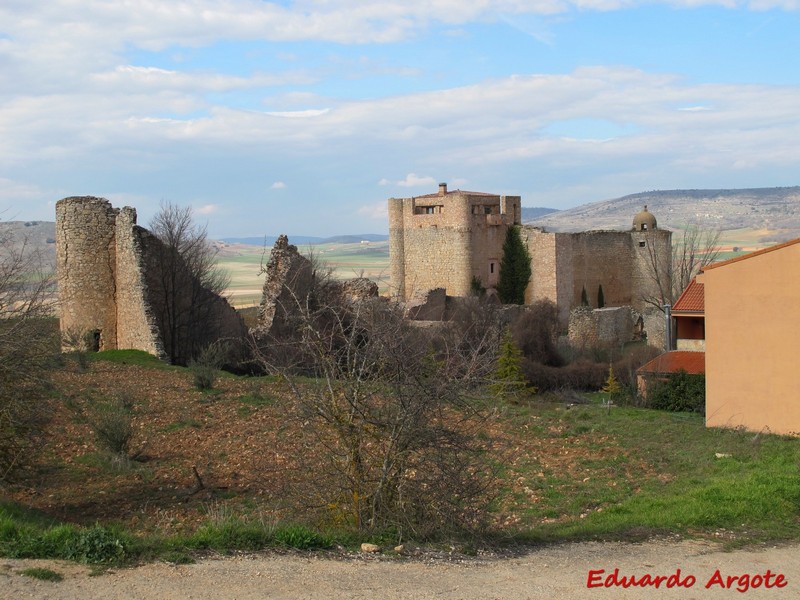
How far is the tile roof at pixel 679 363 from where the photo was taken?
2259cm

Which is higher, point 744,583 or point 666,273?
point 666,273

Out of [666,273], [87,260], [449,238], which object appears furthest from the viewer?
[666,273]

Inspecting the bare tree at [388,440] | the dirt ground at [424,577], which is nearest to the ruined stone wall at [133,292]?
the bare tree at [388,440]

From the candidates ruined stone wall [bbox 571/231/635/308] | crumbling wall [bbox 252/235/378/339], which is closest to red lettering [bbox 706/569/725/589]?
crumbling wall [bbox 252/235/378/339]

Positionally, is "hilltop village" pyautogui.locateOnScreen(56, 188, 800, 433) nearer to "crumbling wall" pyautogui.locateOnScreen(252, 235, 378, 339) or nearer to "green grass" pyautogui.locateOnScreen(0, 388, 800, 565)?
"crumbling wall" pyautogui.locateOnScreen(252, 235, 378, 339)

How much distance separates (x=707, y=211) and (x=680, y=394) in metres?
118

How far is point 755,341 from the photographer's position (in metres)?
16.6

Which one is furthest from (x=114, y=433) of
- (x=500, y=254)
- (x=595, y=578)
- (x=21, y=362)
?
(x=500, y=254)

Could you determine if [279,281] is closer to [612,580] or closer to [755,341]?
[755,341]

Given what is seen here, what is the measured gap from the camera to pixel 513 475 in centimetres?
1266

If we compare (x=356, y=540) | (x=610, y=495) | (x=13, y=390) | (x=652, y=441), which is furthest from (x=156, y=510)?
(x=652, y=441)

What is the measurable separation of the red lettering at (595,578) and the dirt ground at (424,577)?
0.01 m

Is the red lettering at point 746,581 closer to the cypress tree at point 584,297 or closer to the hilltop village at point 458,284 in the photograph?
the hilltop village at point 458,284

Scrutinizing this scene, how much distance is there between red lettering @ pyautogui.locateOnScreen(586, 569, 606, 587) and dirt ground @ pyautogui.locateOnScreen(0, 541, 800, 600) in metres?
0.01
